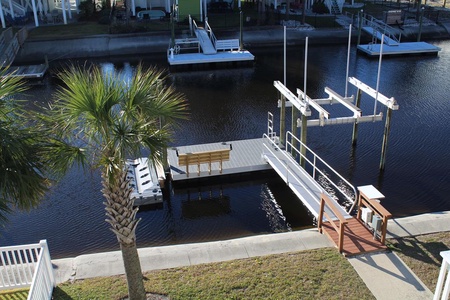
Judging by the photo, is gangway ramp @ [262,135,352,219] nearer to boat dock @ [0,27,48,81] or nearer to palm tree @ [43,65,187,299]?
palm tree @ [43,65,187,299]

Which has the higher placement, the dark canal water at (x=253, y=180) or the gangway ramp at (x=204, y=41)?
the gangway ramp at (x=204, y=41)

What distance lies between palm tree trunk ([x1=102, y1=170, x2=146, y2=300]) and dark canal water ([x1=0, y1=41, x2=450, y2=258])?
0.85m

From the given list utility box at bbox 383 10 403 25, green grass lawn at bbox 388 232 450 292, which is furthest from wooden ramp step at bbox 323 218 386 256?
utility box at bbox 383 10 403 25

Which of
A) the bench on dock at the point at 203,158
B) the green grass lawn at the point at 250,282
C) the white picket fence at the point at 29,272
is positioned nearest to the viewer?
the white picket fence at the point at 29,272

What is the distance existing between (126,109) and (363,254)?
6.40 metres

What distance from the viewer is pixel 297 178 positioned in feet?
47.1

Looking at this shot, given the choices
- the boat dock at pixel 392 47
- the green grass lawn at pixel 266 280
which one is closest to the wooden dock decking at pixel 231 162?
the green grass lawn at pixel 266 280

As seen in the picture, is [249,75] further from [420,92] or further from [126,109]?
[126,109]

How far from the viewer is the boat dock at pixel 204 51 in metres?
32.2

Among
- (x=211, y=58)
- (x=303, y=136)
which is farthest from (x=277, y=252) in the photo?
(x=211, y=58)

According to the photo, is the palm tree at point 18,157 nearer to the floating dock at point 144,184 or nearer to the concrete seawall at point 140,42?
the floating dock at point 144,184

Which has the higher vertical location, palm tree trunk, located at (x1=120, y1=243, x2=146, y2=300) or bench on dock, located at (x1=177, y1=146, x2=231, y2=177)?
palm tree trunk, located at (x1=120, y1=243, x2=146, y2=300)

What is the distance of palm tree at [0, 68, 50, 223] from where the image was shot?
7051 millimetres

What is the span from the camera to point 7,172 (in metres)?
7.09
